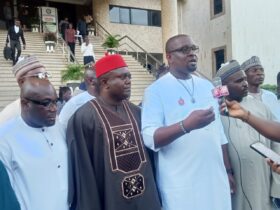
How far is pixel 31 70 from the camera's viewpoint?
3561 mm

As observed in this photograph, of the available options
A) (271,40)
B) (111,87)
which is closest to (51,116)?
(111,87)

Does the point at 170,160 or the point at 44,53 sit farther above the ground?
the point at 44,53

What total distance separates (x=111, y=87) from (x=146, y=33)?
2307 cm

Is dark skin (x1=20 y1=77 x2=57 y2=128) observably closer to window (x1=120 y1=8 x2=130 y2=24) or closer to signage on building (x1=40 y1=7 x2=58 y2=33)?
signage on building (x1=40 y1=7 x2=58 y2=33)

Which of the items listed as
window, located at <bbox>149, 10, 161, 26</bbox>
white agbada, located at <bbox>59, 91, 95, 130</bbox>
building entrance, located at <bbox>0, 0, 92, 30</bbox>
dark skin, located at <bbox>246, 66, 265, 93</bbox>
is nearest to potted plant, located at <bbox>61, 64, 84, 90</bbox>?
building entrance, located at <bbox>0, 0, 92, 30</bbox>

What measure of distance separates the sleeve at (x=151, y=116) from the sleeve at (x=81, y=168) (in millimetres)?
390

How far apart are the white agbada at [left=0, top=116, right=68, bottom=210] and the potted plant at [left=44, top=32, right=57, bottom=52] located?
51.3 ft

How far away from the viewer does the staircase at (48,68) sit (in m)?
13.5

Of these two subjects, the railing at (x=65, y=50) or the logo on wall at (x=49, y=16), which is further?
the logo on wall at (x=49, y=16)

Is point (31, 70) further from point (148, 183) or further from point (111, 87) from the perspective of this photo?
point (148, 183)

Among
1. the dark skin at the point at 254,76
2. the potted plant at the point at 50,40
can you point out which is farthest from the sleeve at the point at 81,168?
the potted plant at the point at 50,40

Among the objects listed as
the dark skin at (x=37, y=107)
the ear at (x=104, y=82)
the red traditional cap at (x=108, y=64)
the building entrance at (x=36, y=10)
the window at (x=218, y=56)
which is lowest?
the dark skin at (x=37, y=107)

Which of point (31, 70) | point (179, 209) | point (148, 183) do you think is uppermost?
point (31, 70)

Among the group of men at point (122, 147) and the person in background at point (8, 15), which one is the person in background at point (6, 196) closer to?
the group of men at point (122, 147)
